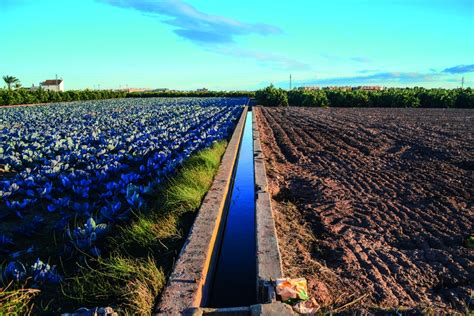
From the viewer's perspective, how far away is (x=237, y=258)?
13.3 ft

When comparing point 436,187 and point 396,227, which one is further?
point 436,187

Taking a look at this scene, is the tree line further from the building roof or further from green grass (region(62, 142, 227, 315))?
the building roof

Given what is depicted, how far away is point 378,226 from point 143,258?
8.91 feet

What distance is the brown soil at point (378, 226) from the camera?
117 inches

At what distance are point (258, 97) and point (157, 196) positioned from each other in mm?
33691

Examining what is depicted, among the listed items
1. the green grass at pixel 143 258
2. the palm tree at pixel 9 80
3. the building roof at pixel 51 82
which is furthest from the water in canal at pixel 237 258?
the building roof at pixel 51 82

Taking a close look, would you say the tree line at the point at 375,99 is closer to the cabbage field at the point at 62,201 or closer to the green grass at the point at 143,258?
the cabbage field at the point at 62,201

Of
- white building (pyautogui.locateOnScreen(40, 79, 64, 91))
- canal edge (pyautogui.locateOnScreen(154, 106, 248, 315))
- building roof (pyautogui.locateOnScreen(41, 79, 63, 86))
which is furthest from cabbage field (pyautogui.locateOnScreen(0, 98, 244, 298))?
building roof (pyautogui.locateOnScreen(41, 79, 63, 86))

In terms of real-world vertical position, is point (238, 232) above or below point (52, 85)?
below

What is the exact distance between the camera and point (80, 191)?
16.1 feet

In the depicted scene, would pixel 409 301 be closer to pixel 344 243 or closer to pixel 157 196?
pixel 344 243

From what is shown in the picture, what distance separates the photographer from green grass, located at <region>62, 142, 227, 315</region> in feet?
8.65

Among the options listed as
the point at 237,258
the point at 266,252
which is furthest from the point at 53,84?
the point at 266,252

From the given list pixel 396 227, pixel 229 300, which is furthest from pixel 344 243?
pixel 229 300
